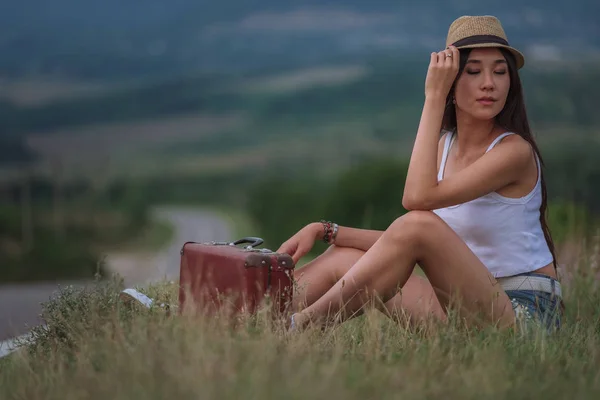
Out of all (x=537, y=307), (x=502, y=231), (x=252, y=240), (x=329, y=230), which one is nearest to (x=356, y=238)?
(x=329, y=230)

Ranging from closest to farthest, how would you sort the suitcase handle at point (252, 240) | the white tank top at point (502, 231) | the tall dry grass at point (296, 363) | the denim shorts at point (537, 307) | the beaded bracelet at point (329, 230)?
the tall dry grass at point (296, 363) → the denim shorts at point (537, 307) → the white tank top at point (502, 231) → the suitcase handle at point (252, 240) → the beaded bracelet at point (329, 230)

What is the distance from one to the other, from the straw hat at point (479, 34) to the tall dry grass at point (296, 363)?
115 centimetres

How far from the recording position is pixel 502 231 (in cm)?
409

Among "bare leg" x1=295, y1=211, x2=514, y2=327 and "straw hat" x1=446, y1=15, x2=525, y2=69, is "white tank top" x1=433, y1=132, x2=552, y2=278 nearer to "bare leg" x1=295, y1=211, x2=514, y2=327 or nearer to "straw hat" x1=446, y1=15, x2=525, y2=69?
"bare leg" x1=295, y1=211, x2=514, y2=327

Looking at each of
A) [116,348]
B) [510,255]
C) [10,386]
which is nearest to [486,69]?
[510,255]

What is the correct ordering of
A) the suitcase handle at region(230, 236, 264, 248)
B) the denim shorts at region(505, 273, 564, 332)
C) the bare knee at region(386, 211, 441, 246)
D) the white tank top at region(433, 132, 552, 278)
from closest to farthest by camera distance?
the bare knee at region(386, 211, 441, 246) < the denim shorts at region(505, 273, 564, 332) < the white tank top at region(433, 132, 552, 278) < the suitcase handle at region(230, 236, 264, 248)

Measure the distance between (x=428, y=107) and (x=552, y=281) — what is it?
0.91 metres

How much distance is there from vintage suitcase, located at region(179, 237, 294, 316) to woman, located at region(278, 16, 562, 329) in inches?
4.8

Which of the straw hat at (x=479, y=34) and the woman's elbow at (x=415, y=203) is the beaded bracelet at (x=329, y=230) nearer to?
the woman's elbow at (x=415, y=203)

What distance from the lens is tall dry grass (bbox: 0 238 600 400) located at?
2.88 m

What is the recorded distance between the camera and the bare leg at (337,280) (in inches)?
172

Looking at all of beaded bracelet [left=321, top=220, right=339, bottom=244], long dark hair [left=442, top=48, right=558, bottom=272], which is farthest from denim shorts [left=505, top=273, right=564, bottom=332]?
beaded bracelet [left=321, top=220, right=339, bottom=244]

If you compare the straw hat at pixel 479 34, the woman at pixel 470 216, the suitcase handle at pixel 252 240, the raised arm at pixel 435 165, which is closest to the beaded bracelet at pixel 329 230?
the woman at pixel 470 216

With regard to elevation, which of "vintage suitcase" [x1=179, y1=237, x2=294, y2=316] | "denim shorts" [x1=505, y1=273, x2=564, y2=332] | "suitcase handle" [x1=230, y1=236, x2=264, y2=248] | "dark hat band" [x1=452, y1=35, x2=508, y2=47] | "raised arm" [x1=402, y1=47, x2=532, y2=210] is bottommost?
"denim shorts" [x1=505, y1=273, x2=564, y2=332]
